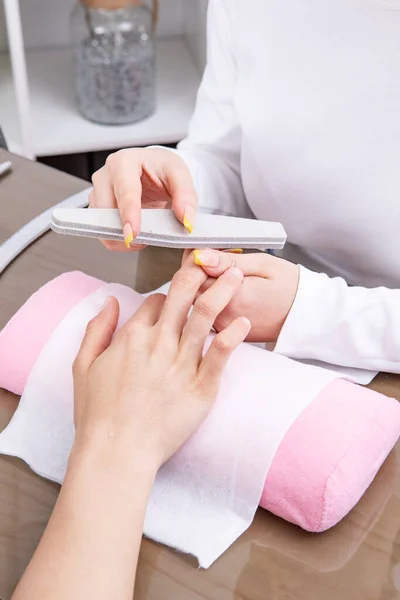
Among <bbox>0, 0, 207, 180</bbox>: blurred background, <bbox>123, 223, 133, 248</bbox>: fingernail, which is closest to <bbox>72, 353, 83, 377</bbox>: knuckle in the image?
<bbox>123, 223, 133, 248</bbox>: fingernail

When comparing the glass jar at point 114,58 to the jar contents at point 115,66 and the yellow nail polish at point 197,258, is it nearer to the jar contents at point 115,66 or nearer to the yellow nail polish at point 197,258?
the jar contents at point 115,66

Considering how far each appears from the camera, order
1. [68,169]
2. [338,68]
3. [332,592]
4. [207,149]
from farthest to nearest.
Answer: [68,169] → [207,149] → [338,68] → [332,592]

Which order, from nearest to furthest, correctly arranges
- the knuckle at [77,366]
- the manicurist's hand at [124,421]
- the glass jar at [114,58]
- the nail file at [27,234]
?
the manicurist's hand at [124,421] < the knuckle at [77,366] < the nail file at [27,234] < the glass jar at [114,58]

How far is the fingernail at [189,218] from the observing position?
622 mm

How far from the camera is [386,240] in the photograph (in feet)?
2.43

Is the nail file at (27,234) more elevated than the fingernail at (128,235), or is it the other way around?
the fingernail at (128,235)

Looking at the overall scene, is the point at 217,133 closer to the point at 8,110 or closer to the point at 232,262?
the point at 232,262

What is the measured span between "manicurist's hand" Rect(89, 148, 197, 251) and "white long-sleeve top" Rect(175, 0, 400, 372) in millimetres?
98

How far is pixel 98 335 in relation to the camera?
1.99ft

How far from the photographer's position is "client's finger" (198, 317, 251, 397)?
56 cm

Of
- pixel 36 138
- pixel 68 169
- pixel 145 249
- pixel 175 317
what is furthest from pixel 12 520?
pixel 68 169

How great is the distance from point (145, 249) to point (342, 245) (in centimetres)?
21

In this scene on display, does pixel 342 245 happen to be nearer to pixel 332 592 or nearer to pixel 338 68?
pixel 338 68

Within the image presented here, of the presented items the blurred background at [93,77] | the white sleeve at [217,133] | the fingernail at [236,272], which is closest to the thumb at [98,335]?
the fingernail at [236,272]
